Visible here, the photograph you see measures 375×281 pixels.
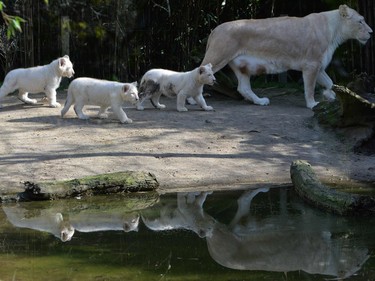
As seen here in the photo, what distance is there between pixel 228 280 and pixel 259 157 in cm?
453

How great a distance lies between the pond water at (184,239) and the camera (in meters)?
5.55

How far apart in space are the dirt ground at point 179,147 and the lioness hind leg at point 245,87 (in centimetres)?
48

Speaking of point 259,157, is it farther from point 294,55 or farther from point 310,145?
point 294,55

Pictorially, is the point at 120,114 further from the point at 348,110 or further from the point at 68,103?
the point at 348,110

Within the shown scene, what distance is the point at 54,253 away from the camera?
6.05m

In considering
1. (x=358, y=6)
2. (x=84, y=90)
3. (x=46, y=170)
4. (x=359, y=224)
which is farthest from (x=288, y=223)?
(x=358, y=6)

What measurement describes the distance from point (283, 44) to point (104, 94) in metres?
3.23

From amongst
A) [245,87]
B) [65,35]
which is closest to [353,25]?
[245,87]

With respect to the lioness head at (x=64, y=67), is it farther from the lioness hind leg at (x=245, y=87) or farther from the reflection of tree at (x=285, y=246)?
the reflection of tree at (x=285, y=246)

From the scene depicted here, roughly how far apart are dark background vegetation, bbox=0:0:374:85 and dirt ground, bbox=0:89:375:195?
3.33 m

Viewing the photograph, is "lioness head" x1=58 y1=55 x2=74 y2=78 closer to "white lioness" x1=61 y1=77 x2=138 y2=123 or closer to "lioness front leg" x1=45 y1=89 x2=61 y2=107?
"lioness front leg" x1=45 y1=89 x2=61 y2=107

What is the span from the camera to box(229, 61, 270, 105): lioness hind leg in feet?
41.2

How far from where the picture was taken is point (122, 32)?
15539 millimetres

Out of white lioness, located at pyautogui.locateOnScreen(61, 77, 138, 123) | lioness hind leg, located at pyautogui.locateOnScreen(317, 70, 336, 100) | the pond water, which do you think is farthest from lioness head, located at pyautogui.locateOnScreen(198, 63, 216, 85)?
the pond water
